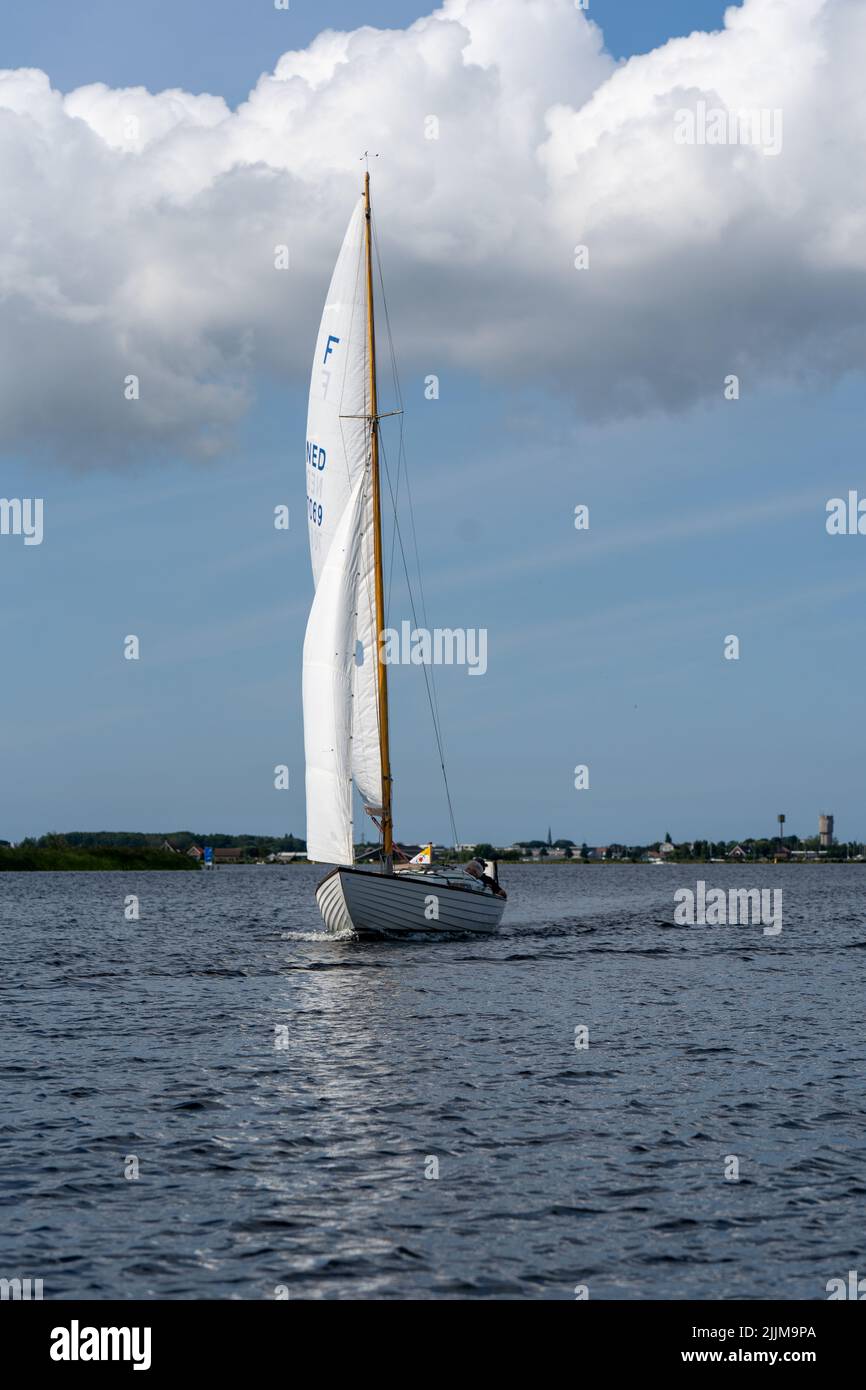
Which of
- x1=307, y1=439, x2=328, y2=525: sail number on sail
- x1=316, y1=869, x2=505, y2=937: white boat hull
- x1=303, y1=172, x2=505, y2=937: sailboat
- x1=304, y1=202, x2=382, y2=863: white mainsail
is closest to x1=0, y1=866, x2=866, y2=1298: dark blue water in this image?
x1=316, y1=869, x2=505, y2=937: white boat hull

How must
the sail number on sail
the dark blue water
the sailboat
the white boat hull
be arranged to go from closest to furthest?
the dark blue water, the white boat hull, the sailboat, the sail number on sail

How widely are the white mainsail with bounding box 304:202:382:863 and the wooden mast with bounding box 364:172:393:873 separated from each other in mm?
231

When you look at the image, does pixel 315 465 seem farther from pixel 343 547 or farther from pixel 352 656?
pixel 352 656

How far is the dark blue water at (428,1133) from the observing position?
1340 centimetres

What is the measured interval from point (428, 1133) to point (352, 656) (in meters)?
30.4

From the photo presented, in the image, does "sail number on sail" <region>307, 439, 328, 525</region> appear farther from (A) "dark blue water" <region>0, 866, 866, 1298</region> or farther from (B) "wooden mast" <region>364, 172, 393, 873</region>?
(A) "dark blue water" <region>0, 866, 866, 1298</region>

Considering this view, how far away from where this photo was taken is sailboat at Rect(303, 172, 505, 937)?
4653 centimetres

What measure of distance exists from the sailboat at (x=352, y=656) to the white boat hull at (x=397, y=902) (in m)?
0.05

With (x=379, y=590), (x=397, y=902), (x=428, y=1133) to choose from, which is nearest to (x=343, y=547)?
(x=379, y=590)

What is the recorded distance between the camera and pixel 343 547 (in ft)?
160

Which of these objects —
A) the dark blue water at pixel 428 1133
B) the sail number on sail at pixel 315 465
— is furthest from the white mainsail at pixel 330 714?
the dark blue water at pixel 428 1133

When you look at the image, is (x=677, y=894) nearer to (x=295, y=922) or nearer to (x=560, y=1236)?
(x=295, y=922)

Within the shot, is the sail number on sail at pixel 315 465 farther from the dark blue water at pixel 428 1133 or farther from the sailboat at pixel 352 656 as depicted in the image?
the dark blue water at pixel 428 1133
